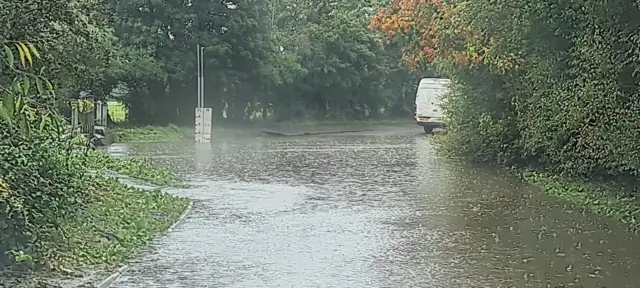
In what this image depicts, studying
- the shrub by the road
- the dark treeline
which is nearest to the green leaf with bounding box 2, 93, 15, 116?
the shrub by the road

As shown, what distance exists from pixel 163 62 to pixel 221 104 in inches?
193

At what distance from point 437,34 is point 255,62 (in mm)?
22885

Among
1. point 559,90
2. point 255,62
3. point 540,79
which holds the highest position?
point 255,62

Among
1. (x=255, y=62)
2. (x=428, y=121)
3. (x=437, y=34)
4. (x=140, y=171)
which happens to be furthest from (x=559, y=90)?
(x=255, y=62)

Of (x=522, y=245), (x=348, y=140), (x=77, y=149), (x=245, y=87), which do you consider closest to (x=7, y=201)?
(x=77, y=149)

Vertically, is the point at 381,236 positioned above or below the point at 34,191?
below

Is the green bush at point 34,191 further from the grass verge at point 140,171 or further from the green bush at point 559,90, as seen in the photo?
the green bush at point 559,90

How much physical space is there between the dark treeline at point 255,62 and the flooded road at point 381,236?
294 inches

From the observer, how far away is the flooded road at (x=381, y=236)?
29.7ft

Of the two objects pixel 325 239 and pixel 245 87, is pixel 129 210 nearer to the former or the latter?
pixel 325 239

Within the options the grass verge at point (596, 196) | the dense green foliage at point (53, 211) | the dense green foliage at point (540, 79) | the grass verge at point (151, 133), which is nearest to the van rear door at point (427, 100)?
the grass verge at point (151, 133)

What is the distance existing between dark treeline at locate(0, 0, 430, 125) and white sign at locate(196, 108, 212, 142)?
3273 mm

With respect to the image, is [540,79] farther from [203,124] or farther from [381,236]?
[203,124]

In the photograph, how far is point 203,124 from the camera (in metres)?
31.0
